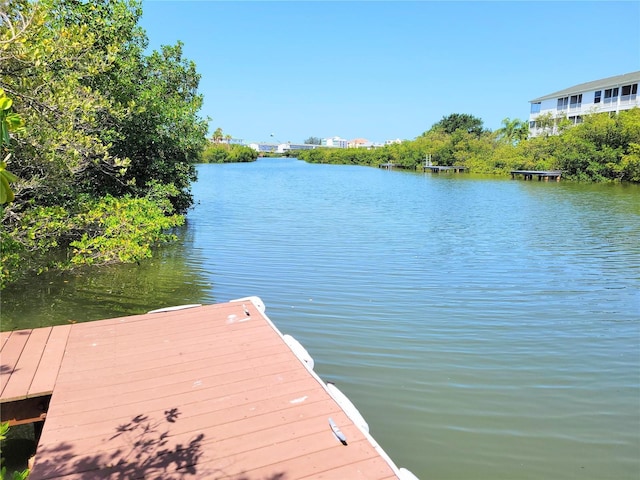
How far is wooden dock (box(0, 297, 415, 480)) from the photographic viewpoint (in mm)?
2725

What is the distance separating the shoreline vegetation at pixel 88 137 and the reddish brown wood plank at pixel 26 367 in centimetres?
134

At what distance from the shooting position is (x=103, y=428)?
3129mm

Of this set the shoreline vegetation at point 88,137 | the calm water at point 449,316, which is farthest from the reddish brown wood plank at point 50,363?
the calm water at point 449,316

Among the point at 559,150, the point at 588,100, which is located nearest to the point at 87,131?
the point at 559,150

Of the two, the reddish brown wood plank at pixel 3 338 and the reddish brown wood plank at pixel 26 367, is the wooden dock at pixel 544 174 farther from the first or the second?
the reddish brown wood plank at pixel 3 338

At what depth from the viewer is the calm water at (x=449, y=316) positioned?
394cm

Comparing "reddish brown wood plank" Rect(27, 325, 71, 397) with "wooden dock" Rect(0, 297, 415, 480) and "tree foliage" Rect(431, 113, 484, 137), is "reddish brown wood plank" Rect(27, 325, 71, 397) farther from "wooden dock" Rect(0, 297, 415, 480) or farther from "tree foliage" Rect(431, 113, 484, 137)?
"tree foliage" Rect(431, 113, 484, 137)

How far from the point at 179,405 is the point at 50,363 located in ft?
4.78

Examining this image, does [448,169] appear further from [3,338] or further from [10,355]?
[10,355]

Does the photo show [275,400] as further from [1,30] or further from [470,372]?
[1,30]

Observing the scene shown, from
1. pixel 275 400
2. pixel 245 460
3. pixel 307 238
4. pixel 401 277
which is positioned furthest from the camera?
pixel 307 238

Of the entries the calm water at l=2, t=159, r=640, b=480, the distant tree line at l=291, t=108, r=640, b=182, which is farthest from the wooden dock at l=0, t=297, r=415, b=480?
the distant tree line at l=291, t=108, r=640, b=182

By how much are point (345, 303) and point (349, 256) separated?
139 inches

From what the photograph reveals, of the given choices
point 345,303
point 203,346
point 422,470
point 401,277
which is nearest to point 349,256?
point 401,277
